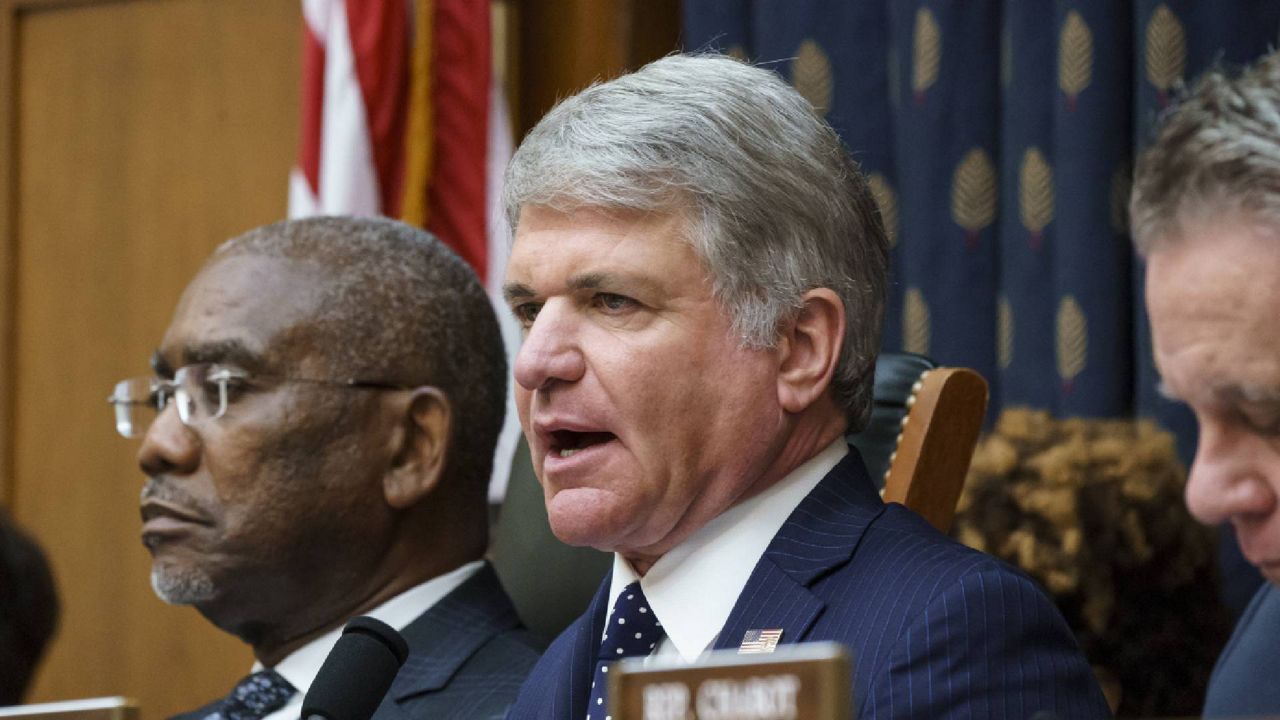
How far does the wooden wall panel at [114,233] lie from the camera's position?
15.0 feet

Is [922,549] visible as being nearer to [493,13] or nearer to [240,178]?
[493,13]

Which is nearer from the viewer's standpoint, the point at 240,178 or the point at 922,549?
the point at 922,549

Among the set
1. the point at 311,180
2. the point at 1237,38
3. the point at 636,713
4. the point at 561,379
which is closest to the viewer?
the point at 636,713

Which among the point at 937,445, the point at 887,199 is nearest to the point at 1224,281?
the point at 937,445

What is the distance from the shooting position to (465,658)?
8.45ft

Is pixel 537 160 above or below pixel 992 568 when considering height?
above

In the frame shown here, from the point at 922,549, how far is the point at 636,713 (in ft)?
3.01

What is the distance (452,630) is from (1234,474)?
146cm

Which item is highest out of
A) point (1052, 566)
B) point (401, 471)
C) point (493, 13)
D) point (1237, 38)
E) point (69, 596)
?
point (493, 13)

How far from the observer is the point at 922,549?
6.26 feet

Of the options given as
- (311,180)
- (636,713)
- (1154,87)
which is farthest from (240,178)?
(636,713)

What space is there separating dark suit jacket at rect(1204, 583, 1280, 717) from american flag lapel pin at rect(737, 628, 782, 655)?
64 cm

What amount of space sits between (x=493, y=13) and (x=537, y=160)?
2.26 m

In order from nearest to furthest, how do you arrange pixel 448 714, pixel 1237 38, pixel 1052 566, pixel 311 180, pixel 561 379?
pixel 561 379
pixel 448 714
pixel 1052 566
pixel 1237 38
pixel 311 180
